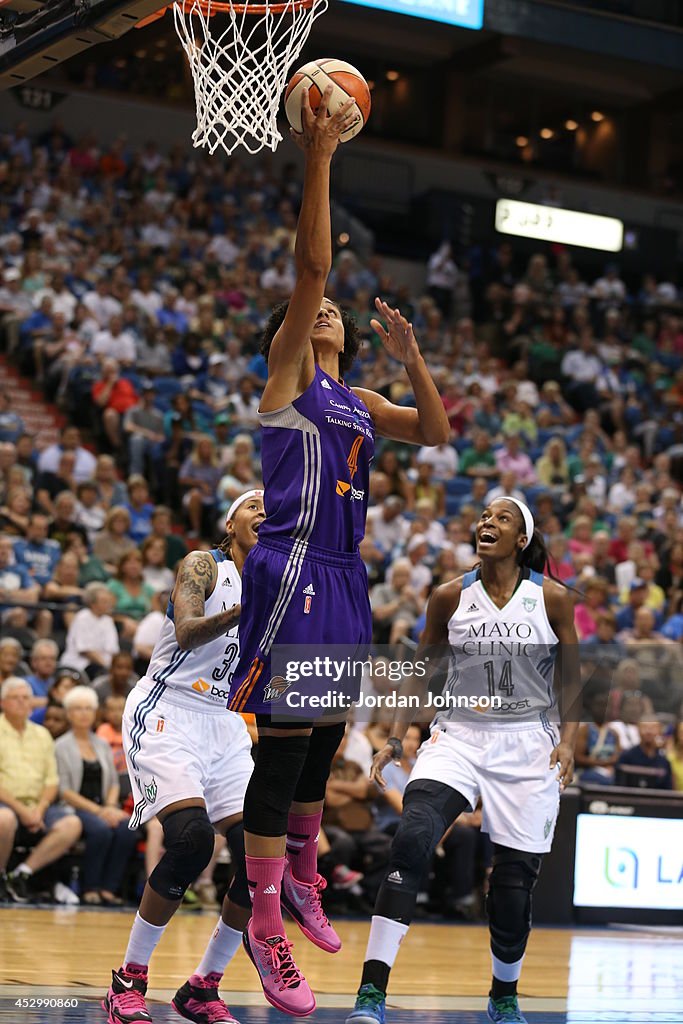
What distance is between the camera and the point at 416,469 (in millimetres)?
17094

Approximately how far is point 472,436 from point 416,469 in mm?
1574

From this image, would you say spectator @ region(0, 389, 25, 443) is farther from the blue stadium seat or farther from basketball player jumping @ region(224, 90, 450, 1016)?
basketball player jumping @ region(224, 90, 450, 1016)

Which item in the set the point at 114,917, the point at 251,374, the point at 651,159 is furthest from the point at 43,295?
the point at 651,159

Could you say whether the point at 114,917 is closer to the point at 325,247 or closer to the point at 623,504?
the point at 325,247

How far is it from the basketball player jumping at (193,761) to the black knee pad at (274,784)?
640mm

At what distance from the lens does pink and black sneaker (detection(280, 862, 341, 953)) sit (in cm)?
540

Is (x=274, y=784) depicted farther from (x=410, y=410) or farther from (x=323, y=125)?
(x=323, y=125)

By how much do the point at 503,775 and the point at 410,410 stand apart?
1698 mm

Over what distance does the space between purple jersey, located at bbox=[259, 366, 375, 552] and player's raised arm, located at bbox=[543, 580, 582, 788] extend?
1.62 meters

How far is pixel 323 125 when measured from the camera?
4801 millimetres

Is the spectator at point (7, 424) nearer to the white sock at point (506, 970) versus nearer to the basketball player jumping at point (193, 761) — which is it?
the basketball player jumping at point (193, 761)

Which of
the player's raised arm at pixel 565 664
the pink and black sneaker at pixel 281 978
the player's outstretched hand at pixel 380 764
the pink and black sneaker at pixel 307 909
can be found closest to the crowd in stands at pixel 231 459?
the player's raised arm at pixel 565 664

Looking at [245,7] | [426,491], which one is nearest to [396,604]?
[426,491]

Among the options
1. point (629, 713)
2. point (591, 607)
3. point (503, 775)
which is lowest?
point (629, 713)
